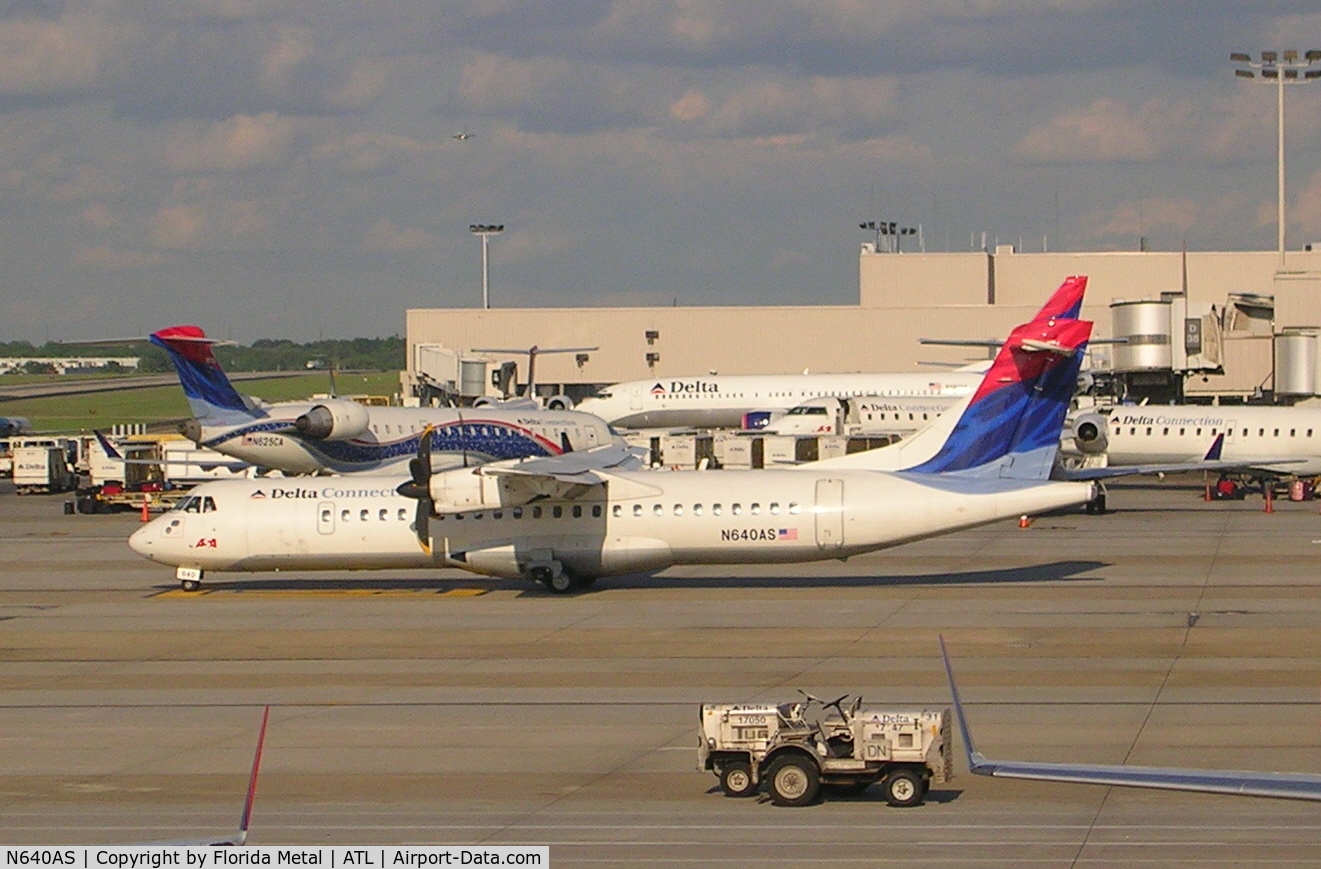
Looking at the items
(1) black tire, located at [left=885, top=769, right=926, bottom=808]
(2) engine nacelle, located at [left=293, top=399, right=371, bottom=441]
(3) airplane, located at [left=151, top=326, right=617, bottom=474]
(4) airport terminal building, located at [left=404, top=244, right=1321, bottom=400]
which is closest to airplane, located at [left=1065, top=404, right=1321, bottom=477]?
(3) airplane, located at [left=151, top=326, right=617, bottom=474]

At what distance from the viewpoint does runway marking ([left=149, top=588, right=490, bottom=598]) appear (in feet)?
118

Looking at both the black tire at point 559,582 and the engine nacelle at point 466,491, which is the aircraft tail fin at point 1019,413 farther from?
the engine nacelle at point 466,491

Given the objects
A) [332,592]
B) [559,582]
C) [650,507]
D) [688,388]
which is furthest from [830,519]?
[688,388]

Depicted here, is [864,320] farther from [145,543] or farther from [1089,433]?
[145,543]

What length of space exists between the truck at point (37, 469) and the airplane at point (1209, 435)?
146 ft

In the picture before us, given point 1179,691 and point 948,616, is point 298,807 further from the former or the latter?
point 948,616

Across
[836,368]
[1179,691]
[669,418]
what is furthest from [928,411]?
[1179,691]

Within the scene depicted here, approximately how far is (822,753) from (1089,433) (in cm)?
4235

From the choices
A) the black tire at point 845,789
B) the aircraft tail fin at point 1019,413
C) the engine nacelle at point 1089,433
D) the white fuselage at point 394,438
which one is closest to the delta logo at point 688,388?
the white fuselage at point 394,438

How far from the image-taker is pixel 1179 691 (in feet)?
76.1

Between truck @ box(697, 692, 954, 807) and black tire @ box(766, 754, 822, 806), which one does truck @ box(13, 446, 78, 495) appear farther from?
black tire @ box(766, 754, 822, 806)

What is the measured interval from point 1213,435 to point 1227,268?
55.8 meters

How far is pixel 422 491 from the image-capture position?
3388 centimetres

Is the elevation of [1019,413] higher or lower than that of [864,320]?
lower
